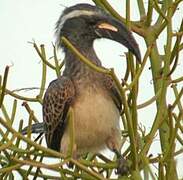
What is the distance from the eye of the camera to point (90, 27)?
2.55 m

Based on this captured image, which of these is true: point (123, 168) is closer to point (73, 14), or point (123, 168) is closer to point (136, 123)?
point (136, 123)

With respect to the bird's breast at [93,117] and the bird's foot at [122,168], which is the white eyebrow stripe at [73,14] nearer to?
the bird's breast at [93,117]

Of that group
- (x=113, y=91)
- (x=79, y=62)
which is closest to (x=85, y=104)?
(x=113, y=91)

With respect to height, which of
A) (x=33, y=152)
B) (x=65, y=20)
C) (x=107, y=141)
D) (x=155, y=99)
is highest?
(x=65, y=20)

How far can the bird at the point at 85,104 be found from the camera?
242 cm

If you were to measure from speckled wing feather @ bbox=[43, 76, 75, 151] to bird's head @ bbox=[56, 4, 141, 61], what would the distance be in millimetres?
233

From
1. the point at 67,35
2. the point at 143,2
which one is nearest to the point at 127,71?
the point at 143,2

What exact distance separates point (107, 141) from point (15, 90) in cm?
49

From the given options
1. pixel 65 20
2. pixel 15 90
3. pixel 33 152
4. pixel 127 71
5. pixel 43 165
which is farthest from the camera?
pixel 65 20

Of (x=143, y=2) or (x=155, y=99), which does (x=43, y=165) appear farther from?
(x=143, y=2)

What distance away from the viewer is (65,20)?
8.94 feet

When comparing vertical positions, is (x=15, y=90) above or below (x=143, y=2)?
below

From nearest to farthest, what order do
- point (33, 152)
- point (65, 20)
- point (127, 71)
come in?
point (33, 152), point (127, 71), point (65, 20)

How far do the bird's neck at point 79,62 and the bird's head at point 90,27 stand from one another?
1.0 inches
